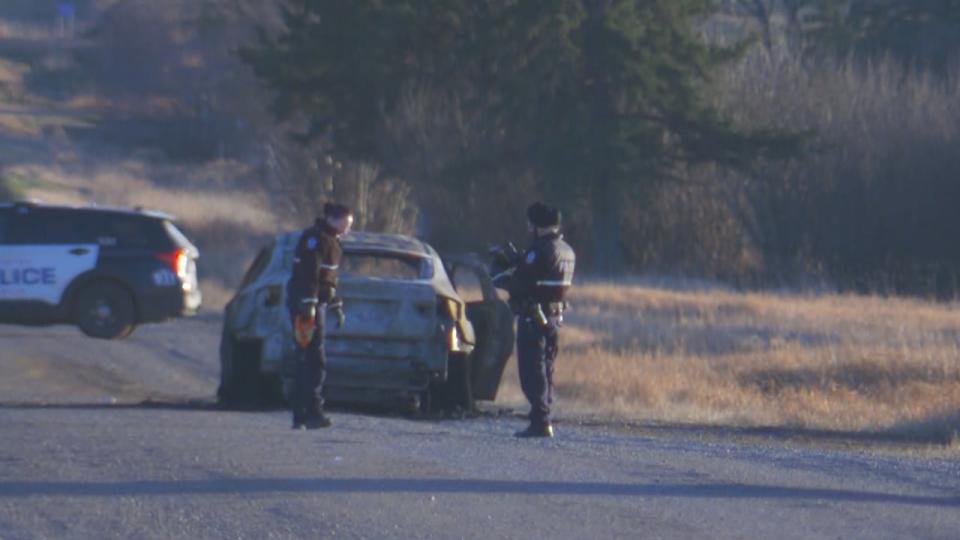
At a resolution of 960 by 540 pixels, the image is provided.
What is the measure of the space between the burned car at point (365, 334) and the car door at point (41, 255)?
8.57 metres

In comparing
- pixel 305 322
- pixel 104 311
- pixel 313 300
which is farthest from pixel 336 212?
pixel 104 311

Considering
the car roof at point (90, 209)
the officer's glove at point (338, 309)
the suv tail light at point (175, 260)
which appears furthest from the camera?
the suv tail light at point (175, 260)

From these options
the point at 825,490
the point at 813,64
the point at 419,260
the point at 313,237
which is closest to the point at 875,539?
the point at 825,490

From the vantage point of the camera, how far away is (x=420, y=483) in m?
9.38

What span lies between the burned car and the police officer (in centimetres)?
174

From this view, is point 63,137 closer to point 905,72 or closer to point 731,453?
point 905,72

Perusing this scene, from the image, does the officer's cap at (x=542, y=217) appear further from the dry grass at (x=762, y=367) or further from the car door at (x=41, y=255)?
the car door at (x=41, y=255)

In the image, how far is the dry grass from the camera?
679 inches

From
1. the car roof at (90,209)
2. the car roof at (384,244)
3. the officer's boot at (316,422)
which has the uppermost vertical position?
the car roof at (90,209)

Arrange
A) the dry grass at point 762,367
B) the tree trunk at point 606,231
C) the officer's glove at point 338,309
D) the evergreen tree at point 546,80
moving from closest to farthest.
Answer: the officer's glove at point 338,309, the dry grass at point 762,367, the evergreen tree at point 546,80, the tree trunk at point 606,231

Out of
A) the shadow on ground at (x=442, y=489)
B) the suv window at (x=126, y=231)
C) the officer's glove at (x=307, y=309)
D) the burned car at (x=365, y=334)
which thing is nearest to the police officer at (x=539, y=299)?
the officer's glove at (x=307, y=309)

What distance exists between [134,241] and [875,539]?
15.8m

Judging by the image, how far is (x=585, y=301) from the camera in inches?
1286

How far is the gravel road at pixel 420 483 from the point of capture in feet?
27.1
